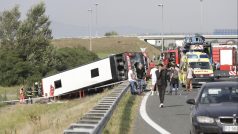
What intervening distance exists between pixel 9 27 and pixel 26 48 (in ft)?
12.3

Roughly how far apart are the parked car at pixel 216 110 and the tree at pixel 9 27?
206 ft

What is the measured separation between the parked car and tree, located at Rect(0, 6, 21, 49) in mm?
62691

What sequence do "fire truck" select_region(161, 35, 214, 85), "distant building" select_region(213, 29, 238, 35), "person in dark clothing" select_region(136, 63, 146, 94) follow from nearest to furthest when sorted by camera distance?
"person in dark clothing" select_region(136, 63, 146, 94) → "fire truck" select_region(161, 35, 214, 85) → "distant building" select_region(213, 29, 238, 35)

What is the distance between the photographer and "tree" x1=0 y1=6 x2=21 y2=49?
2862 inches

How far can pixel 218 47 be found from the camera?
5491 centimetres

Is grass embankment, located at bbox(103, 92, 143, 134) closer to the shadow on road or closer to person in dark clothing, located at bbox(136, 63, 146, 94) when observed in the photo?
the shadow on road

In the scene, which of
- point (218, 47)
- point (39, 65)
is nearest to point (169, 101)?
point (218, 47)

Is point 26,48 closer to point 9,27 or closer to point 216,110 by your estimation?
point 9,27

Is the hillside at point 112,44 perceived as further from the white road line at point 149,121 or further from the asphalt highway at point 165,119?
the white road line at point 149,121

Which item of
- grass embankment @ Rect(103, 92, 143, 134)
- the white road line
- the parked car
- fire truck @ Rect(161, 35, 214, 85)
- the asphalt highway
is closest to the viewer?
the parked car

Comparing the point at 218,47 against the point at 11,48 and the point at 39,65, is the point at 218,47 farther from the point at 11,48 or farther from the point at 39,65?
the point at 11,48

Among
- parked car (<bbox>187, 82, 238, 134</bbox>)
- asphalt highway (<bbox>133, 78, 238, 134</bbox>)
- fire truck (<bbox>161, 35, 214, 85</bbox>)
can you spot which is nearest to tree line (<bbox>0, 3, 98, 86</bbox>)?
fire truck (<bbox>161, 35, 214, 85</bbox>)

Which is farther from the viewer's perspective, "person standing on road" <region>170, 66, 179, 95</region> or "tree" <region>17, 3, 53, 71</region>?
"tree" <region>17, 3, 53, 71</region>

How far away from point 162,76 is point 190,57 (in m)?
16.5
